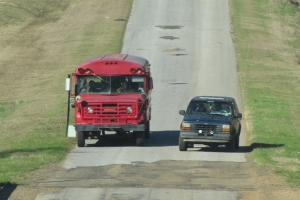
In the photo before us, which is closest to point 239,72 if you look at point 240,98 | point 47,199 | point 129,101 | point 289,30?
point 240,98

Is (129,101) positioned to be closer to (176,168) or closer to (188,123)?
(188,123)

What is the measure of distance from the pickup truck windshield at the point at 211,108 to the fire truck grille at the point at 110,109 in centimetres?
191

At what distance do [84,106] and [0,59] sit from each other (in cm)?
2275

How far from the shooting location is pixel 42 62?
44344 mm

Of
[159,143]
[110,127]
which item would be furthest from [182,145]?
[110,127]

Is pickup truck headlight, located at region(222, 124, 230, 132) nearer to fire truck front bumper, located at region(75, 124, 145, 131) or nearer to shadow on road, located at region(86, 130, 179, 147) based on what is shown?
fire truck front bumper, located at region(75, 124, 145, 131)

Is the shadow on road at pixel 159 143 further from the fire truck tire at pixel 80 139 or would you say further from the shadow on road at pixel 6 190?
the shadow on road at pixel 6 190

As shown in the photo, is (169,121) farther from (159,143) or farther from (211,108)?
(211,108)

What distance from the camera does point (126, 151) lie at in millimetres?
22641

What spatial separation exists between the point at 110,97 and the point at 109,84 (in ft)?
1.50

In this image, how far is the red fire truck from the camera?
75.7ft

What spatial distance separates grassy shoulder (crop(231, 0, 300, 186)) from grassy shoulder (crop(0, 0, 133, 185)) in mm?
6377

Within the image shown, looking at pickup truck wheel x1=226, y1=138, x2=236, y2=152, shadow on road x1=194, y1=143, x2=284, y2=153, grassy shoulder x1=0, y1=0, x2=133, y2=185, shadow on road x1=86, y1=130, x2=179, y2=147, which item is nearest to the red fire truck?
shadow on road x1=86, y1=130, x2=179, y2=147

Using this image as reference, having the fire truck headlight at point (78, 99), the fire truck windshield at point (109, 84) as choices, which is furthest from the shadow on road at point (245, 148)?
the fire truck headlight at point (78, 99)
